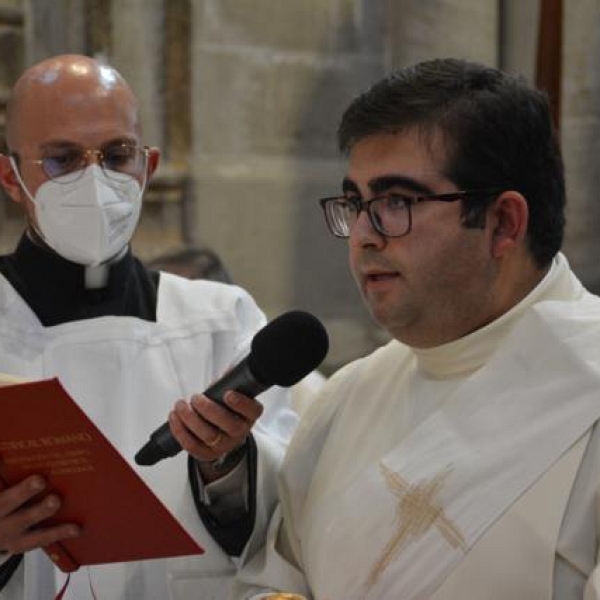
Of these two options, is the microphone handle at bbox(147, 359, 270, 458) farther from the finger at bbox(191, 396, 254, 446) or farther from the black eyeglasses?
the black eyeglasses

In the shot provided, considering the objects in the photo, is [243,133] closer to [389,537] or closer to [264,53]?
[264,53]

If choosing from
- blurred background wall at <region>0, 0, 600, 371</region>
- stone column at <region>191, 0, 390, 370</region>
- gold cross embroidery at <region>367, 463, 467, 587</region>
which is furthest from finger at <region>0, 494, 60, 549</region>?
stone column at <region>191, 0, 390, 370</region>

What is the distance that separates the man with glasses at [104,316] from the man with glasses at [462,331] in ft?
1.61

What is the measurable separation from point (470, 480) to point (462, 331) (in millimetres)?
311

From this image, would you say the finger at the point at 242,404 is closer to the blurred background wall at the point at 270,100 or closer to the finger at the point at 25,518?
the finger at the point at 25,518

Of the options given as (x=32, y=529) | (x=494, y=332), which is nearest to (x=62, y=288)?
(x=32, y=529)

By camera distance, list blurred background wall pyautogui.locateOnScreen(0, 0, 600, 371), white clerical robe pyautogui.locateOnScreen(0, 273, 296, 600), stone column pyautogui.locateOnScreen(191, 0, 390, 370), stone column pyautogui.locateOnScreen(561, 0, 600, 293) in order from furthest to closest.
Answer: stone column pyautogui.locateOnScreen(191, 0, 390, 370) < blurred background wall pyautogui.locateOnScreen(0, 0, 600, 371) < stone column pyautogui.locateOnScreen(561, 0, 600, 293) < white clerical robe pyautogui.locateOnScreen(0, 273, 296, 600)

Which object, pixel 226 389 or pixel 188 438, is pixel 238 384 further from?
pixel 188 438

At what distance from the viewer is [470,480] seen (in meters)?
2.51

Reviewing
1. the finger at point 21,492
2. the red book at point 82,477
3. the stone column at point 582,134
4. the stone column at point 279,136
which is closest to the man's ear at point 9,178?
the red book at point 82,477

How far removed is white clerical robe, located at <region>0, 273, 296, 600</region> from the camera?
10.3 ft

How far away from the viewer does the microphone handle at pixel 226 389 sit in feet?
8.41

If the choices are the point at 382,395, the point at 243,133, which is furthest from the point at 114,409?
the point at 243,133

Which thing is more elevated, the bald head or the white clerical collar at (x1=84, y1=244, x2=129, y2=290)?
the bald head
